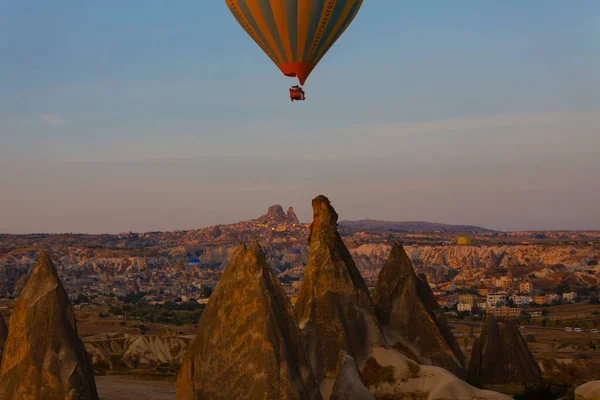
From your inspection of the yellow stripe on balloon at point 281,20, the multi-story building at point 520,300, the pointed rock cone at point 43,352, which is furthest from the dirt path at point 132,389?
the multi-story building at point 520,300

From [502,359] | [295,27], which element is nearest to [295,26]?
[295,27]

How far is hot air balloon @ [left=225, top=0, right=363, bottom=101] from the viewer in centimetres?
3384

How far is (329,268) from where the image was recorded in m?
Answer: 23.5

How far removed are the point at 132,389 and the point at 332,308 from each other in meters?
10.8

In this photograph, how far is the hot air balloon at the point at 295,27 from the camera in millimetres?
33844

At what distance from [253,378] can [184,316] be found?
83360mm

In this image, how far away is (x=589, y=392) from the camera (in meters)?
21.8

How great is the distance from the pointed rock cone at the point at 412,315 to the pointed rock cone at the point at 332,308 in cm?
180

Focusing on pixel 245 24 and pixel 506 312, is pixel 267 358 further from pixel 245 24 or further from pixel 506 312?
pixel 506 312

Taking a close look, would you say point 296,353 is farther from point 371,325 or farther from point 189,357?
point 371,325

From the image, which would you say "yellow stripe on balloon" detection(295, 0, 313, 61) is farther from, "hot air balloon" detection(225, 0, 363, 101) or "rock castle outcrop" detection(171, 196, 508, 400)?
"rock castle outcrop" detection(171, 196, 508, 400)

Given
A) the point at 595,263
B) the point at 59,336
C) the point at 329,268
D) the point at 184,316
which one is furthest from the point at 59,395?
the point at 595,263

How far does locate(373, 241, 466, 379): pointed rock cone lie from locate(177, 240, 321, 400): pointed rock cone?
810 cm

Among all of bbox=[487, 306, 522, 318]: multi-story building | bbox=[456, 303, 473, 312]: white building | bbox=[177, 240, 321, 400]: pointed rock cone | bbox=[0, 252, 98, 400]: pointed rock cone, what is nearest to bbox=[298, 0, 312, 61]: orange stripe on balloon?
bbox=[0, 252, 98, 400]: pointed rock cone
